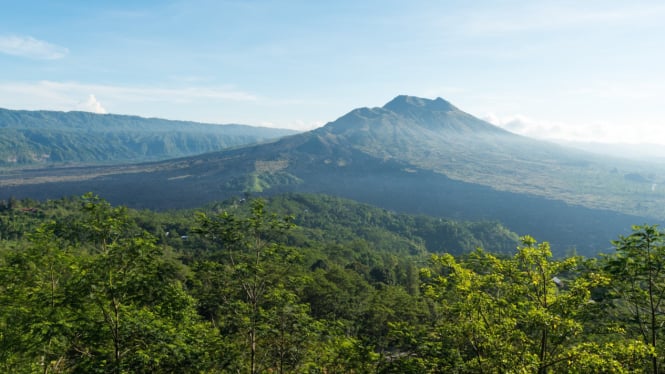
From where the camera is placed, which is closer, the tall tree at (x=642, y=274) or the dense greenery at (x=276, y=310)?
the tall tree at (x=642, y=274)

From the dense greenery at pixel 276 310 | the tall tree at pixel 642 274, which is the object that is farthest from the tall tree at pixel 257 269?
the tall tree at pixel 642 274

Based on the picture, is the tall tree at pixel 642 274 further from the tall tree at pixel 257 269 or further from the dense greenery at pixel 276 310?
the tall tree at pixel 257 269

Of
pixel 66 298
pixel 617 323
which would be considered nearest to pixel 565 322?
pixel 617 323

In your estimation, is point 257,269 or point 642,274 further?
point 257,269

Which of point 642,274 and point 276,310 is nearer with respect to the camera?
point 642,274

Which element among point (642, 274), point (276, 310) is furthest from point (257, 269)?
point (642, 274)

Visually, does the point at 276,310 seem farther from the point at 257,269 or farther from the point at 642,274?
the point at 642,274

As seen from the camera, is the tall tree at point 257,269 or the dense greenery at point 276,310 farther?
the tall tree at point 257,269

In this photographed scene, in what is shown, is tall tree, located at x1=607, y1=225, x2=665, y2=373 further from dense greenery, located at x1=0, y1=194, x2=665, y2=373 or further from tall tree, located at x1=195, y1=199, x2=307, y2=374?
tall tree, located at x1=195, y1=199, x2=307, y2=374

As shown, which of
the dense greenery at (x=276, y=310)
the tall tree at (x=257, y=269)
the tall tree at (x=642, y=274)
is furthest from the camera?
the tall tree at (x=257, y=269)

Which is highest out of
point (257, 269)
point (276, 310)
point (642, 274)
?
point (642, 274)

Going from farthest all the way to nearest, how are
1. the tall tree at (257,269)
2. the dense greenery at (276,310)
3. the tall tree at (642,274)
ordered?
the tall tree at (257,269), the dense greenery at (276,310), the tall tree at (642,274)

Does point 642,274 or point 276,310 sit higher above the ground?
point 642,274

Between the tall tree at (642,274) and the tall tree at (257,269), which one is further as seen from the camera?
the tall tree at (257,269)
